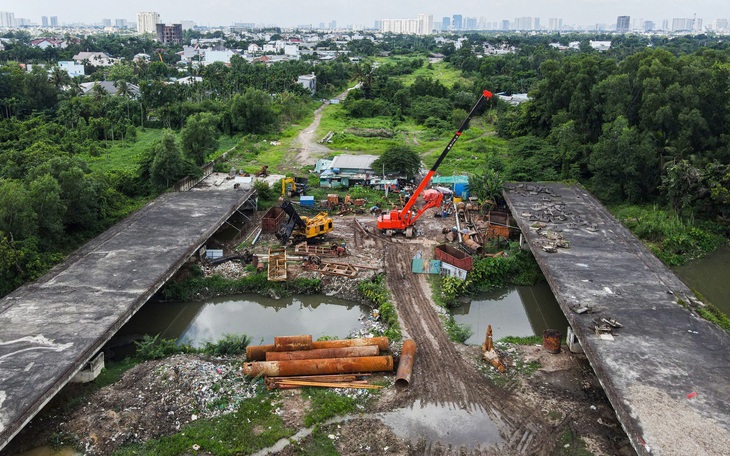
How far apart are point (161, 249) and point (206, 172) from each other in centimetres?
1420

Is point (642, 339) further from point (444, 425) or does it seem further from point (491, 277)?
point (491, 277)

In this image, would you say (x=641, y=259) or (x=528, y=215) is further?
(x=528, y=215)

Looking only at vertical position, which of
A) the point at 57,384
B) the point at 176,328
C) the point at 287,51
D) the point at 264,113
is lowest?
the point at 176,328

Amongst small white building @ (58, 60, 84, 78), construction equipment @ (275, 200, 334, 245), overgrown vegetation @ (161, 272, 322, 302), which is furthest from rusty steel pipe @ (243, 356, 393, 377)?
small white building @ (58, 60, 84, 78)

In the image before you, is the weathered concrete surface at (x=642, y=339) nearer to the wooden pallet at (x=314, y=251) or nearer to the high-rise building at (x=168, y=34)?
the wooden pallet at (x=314, y=251)

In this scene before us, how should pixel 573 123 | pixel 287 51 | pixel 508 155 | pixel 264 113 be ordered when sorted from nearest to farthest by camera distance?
pixel 573 123 → pixel 508 155 → pixel 264 113 → pixel 287 51

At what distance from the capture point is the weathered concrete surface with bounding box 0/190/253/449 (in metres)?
14.1

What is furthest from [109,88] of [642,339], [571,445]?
[571,445]

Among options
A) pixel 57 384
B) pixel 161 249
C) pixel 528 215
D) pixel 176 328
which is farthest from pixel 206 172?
pixel 57 384

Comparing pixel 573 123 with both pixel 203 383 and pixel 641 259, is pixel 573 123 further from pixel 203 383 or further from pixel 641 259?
pixel 203 383

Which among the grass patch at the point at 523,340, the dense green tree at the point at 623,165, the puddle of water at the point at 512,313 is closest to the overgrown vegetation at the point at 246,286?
the puddle of water at the point at 512,313

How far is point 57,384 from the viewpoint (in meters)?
14.1

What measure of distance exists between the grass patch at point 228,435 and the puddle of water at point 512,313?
309 inches

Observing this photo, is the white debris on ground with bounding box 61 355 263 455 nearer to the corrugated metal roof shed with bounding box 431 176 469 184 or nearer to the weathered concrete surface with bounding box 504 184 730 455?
Answer: the weathered concrete surface with bounding box 504 184 730 455
